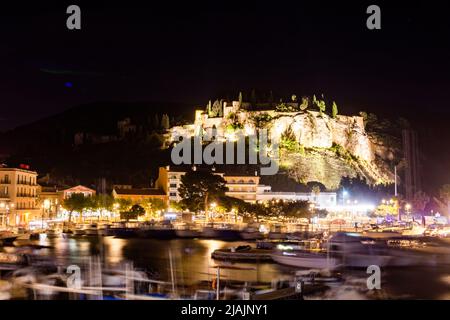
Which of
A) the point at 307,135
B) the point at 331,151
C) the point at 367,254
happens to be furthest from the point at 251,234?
the point at 331,151

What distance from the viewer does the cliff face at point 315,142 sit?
105 meters

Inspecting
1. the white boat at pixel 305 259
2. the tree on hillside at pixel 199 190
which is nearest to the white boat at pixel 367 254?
the white boat at pixel 305 259

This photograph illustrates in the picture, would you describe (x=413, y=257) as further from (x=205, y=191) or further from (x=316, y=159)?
(x=316, y=159)

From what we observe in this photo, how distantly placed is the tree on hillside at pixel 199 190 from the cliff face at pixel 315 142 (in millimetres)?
35784

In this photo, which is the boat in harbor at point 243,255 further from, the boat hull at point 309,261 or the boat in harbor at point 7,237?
the boat in harbor at point 7,237

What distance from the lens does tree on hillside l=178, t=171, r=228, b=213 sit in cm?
6688

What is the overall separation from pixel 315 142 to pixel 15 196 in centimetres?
6789

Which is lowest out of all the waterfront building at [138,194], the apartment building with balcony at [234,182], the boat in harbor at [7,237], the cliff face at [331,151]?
the boat in harbor at [7,237]

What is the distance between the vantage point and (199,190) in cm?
6744

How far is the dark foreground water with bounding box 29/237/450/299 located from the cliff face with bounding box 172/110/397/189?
57267 mm

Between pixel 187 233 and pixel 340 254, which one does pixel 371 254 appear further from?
pixel 187 233

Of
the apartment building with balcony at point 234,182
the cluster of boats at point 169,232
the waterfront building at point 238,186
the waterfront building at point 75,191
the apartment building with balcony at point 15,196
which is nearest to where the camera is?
the apartment building with balcony at point 15,196

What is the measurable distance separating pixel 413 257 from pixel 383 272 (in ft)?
21.1

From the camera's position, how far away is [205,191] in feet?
221
